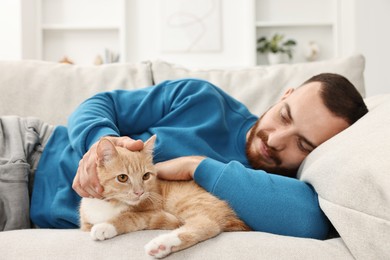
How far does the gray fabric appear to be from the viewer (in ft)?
4.09

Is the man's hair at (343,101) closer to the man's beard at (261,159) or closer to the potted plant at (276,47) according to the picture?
the man's beard at (261,159)

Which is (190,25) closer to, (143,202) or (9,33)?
(9,33)

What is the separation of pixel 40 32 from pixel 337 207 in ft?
11.1

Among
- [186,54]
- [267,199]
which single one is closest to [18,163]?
[267,199]

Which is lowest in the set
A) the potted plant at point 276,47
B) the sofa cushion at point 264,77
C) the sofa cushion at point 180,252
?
the sofa cushion at point 180,252

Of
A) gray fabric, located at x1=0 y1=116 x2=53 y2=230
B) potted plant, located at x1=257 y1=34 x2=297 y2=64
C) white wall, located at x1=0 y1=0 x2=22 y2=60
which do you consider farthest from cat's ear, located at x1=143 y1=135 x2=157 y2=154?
potted plant, located at x1=257 y1=34 x2=297 y2=64

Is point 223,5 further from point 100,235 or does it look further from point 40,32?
point 100,235

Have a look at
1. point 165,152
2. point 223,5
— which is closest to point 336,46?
point 223,5

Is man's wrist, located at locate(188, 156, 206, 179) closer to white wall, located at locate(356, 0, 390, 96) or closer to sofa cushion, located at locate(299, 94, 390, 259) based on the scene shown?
sofa cushion, located at locate(299, 94, 390, 259)

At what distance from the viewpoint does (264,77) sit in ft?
6.20

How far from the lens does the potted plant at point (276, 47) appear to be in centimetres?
373

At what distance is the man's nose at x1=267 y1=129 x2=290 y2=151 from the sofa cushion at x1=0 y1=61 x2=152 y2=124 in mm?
669

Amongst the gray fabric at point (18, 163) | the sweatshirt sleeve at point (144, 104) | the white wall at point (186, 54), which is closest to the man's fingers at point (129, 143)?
the sweatshirt sleeve at point (144, 104)

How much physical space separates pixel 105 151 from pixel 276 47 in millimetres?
2894
